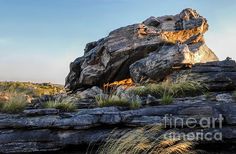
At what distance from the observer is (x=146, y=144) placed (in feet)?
30.8

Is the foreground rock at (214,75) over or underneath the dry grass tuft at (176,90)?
over

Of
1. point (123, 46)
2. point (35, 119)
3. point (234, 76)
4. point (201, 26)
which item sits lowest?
point (35, 119)

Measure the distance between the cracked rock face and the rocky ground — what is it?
55 millimetres

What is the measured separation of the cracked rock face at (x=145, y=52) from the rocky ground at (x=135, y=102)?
55 millimetres

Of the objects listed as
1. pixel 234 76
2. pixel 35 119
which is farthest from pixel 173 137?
pixel 234 76

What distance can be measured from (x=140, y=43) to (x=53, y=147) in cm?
1071

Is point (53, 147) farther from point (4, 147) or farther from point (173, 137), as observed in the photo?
point (173, 137)

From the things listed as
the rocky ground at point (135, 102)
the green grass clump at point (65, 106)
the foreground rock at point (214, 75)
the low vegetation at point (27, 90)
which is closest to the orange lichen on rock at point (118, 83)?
the rocky ground at point (135, 102)

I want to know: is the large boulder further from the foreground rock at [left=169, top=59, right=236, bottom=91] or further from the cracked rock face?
the foreground rock at [left=169, top=59, right=236, bottom=91]

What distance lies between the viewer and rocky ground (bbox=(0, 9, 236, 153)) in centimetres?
1053

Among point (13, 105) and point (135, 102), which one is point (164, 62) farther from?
point (13, 105)

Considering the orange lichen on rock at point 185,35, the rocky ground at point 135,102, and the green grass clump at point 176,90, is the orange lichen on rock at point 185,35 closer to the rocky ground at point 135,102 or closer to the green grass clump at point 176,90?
the rocky ground at point 135,102

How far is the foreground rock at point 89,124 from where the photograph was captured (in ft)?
34.4

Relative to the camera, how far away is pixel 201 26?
73.8 ft
